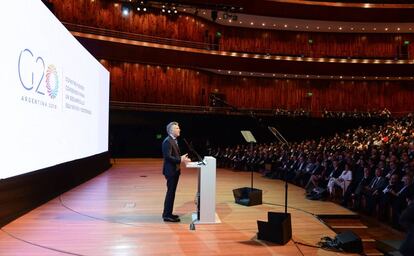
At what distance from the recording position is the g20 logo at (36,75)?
5020 mm

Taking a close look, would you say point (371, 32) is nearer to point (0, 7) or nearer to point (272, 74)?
point (272, 74)

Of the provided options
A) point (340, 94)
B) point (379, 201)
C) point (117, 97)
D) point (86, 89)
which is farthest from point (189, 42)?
point (379, 201)

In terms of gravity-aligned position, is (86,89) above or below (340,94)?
below

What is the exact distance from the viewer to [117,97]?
20453mm

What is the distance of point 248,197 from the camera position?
23.9 ft

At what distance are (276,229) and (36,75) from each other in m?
3.83

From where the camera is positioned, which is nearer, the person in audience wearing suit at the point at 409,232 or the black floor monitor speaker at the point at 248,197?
the person in audience wearing suit at the point at 409,232

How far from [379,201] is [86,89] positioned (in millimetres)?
6377

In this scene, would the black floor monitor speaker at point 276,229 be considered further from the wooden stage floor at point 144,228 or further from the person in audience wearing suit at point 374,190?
the person in audience wearing suit at point 374,190

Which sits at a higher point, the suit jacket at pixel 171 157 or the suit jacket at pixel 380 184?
the suit jacket at pixel 171 157

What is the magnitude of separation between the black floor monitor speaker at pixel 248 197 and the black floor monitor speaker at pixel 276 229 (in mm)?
2194

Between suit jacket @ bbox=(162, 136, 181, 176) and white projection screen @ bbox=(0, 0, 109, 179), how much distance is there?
184cm

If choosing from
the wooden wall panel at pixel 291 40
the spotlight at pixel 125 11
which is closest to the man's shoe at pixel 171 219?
the spotlight at pixel 125 11

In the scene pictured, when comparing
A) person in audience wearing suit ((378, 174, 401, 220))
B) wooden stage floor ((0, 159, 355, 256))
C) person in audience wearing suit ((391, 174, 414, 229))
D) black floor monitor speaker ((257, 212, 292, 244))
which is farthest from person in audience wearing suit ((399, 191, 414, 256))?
person in audience wearing suit ((378, 174, 401, 220))
